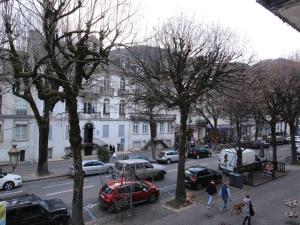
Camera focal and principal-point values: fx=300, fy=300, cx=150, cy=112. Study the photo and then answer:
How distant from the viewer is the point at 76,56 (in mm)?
12227

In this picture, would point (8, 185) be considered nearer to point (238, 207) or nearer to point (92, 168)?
point (92, 168)

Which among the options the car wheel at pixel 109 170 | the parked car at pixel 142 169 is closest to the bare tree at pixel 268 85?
the parked car at pixel 142 169

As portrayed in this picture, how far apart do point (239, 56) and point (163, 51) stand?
540 cm

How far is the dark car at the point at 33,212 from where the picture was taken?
13.2 m

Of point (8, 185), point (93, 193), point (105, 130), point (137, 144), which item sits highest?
point (105, 130)

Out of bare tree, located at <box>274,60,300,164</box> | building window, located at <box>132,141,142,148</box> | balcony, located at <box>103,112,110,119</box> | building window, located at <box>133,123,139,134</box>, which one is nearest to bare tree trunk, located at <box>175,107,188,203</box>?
bare tree, located at <box>274,60,300,164</box>

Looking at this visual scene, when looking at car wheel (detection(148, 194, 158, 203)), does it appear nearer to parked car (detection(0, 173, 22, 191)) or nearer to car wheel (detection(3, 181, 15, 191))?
parked car (detection(0, 173, 22, 191))

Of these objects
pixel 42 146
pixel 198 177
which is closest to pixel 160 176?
pixel 198 177

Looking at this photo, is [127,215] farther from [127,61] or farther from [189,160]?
[189,160]

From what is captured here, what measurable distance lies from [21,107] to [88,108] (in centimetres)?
835

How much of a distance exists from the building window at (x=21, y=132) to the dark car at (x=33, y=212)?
61.9 ft

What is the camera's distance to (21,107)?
3200 centimetres

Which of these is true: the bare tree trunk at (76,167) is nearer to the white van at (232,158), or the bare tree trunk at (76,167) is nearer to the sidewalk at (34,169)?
the sidewalk at (34,169)

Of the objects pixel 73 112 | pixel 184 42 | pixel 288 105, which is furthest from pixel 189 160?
pixel 73 112
